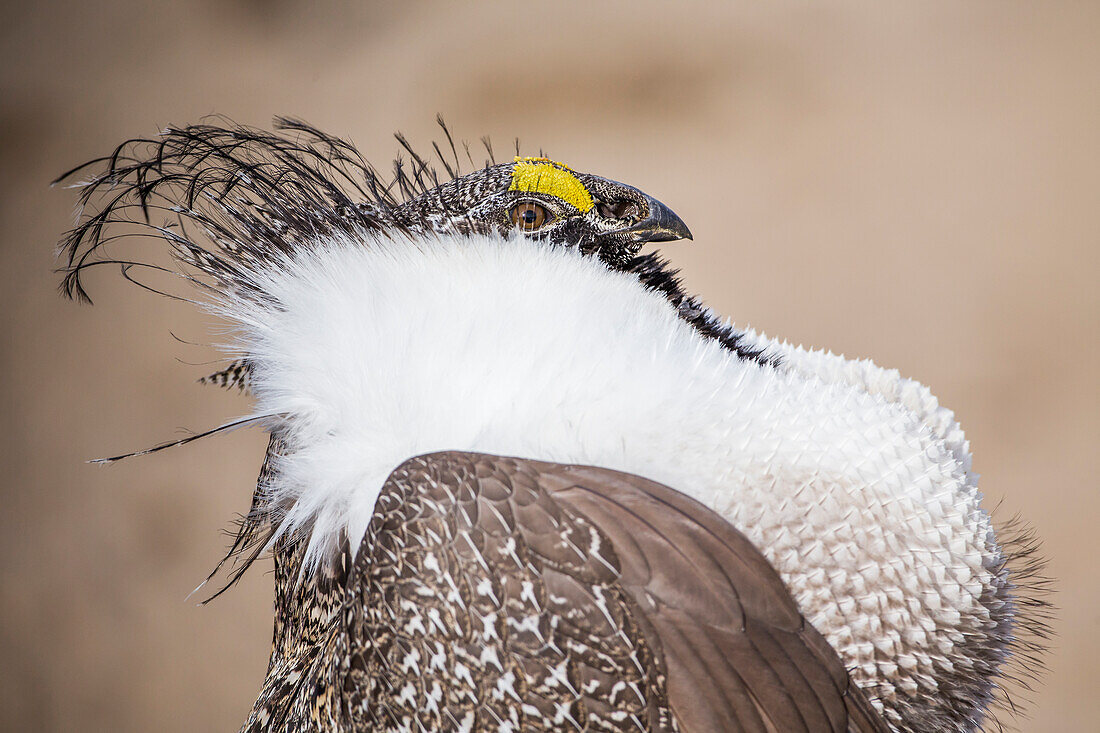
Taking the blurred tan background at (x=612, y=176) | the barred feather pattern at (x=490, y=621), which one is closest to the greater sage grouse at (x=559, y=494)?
the barred feather pattern at (x=490, y=621)

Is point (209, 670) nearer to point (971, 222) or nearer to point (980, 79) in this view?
point (971, 222)

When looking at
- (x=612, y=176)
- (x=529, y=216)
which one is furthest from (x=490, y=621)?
(x=612, y=176)

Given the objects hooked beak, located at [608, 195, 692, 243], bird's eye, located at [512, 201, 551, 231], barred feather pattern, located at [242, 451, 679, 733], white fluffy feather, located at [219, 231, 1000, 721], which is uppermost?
hooked beak, located at [608, 195, 692, 243]

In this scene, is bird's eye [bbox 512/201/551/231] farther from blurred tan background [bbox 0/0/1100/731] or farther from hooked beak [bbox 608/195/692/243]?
blurred tan background [bbox 0/0/1100/731]

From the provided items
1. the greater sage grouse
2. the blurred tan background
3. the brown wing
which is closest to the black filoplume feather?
the greater sage grouse

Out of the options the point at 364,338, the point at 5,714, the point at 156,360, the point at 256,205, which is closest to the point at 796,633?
the point at 364,338

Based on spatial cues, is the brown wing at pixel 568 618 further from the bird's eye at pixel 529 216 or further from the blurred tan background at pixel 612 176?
the blurred tan background at pixel 612 176
